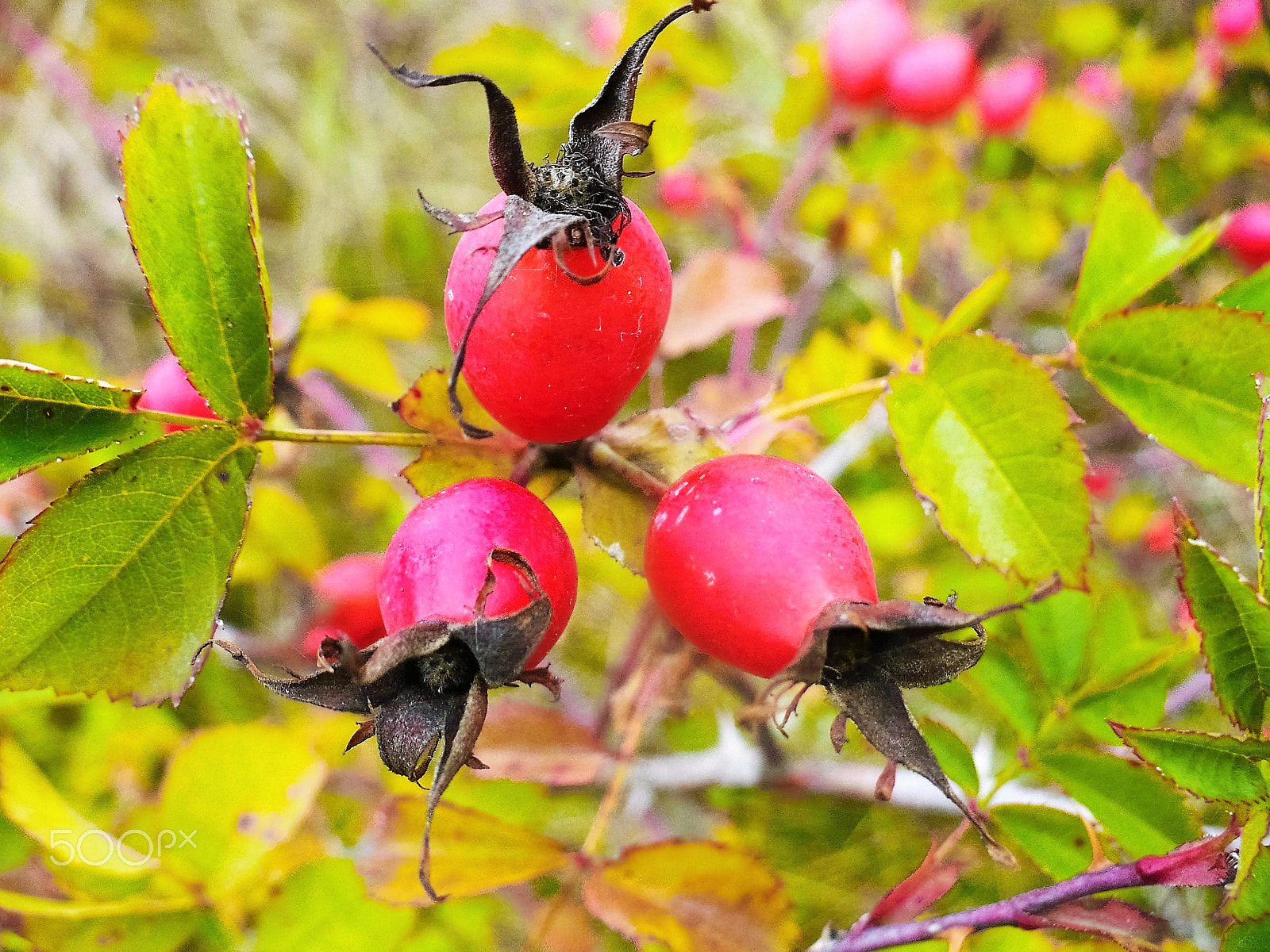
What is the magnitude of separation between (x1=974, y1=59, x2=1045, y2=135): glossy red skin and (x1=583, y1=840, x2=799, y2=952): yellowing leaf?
68.4 inches

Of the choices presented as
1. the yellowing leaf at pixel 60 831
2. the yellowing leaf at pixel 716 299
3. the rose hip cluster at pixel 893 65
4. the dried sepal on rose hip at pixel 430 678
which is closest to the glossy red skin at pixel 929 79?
the rose hip cluster at pixel 893 65

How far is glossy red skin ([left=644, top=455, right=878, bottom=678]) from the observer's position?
57 cm

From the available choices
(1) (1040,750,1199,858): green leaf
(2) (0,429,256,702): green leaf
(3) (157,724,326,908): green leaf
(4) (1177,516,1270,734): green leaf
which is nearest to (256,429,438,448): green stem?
(2) (0,429,256,702): green leaf

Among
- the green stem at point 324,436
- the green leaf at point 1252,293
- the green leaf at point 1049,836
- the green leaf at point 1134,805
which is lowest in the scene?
the green leaf at point 1049,836

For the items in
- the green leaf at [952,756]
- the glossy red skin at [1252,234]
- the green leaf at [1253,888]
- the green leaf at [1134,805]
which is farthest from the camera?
the glossy red skin at [1252,234]

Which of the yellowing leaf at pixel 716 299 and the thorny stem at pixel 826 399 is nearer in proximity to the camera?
the thorny stem at pixel 826 399

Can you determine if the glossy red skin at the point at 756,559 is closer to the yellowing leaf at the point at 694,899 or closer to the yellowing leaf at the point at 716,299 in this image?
the yellowing leaf at the point at 694,899

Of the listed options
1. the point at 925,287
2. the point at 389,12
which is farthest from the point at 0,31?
the point at 925,287

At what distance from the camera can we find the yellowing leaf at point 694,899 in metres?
0.78

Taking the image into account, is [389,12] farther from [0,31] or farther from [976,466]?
[976,466]

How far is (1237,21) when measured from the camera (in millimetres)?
1665

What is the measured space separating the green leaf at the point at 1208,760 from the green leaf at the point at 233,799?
84cm

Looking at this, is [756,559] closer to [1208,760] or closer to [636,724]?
[1208,760]

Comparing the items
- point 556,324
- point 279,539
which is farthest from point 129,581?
point 279,539
